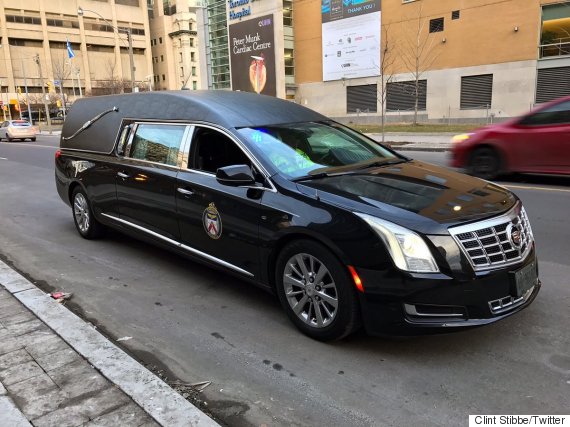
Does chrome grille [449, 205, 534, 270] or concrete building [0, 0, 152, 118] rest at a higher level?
concrete building [0, 0, 152, 118]

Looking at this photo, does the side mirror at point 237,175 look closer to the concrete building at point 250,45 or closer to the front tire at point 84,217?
the front tire at point 84,217

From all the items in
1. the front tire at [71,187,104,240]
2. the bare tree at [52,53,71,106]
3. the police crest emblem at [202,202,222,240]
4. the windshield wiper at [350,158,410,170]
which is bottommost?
the front tire at [71,187,104,240]

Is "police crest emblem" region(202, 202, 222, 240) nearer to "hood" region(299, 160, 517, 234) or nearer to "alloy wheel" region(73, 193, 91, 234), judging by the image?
"hood" region(299, 160, 517, 234)

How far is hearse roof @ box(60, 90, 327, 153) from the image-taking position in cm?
466

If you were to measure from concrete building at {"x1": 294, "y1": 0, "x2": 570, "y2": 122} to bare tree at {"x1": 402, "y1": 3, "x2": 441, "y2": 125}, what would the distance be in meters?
0.07

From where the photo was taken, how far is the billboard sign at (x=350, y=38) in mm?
Answer: 38281

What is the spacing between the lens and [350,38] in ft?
129

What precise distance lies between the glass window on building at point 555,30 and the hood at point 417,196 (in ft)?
101

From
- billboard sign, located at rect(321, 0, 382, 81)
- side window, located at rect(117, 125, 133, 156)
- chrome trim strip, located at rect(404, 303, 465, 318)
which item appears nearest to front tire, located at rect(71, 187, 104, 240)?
side window, located at rect(117, 125, 133, 156)

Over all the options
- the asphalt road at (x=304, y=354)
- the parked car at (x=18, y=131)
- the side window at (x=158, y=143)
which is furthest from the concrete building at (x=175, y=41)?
the asphalt road at (x=304, y=354)

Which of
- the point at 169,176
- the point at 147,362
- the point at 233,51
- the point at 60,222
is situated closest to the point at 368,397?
the point at 147,362

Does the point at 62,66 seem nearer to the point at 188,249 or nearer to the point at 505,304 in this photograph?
the point at 188,249

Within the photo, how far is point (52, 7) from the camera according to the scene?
9131cm

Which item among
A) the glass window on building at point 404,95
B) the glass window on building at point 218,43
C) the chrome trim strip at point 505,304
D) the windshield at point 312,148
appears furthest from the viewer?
the glass window on building at point 218,43
